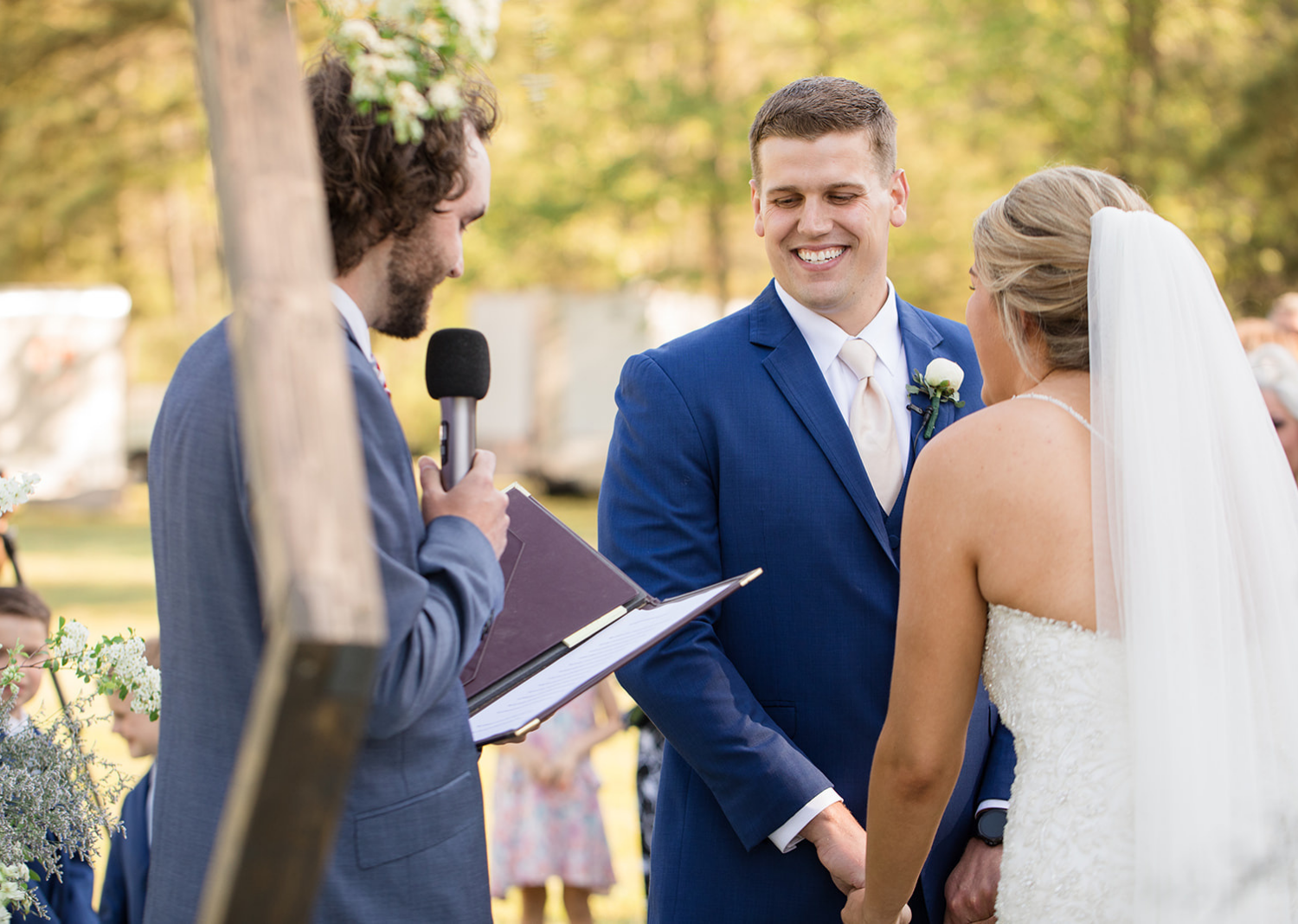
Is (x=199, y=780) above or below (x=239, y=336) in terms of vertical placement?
below

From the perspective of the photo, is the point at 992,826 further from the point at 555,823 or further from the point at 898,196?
the point at 555,823

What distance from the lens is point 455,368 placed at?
2025 mm

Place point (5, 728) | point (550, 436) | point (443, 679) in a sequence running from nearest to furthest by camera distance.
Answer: point (443, 679), point (5, 728), point (550, 436)

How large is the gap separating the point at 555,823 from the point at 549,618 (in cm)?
345

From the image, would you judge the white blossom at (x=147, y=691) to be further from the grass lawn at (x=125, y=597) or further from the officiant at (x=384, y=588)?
the officiant at (x=384, y=588)

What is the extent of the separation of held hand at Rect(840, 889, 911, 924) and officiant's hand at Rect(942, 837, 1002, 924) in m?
0.15

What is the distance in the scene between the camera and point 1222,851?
6.52ft

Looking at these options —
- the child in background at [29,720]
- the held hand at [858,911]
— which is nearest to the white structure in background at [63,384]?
the child in background at [29,720]

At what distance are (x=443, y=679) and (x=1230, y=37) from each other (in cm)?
1809

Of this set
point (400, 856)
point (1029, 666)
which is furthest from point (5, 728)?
point (1029, 666)

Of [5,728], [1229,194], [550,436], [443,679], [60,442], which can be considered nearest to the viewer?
[443,679]

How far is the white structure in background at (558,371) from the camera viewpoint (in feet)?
72.3

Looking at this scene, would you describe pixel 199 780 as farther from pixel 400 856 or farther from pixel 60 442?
pixel 60 442

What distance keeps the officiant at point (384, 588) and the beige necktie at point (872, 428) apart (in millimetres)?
1161
